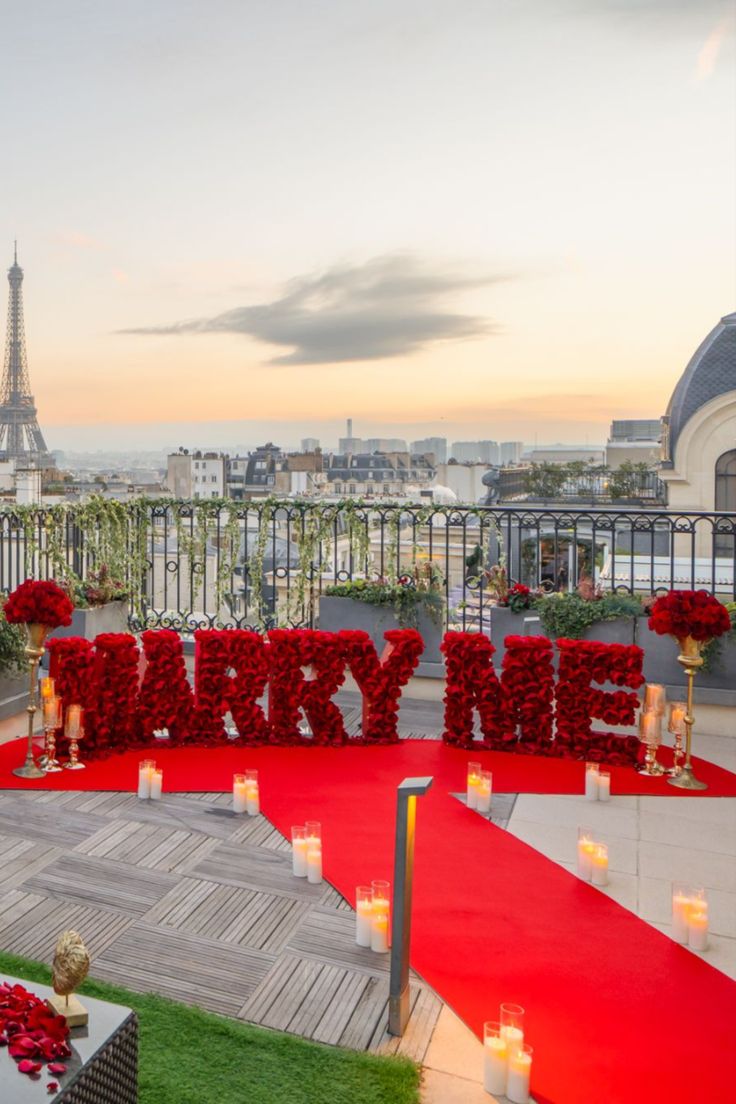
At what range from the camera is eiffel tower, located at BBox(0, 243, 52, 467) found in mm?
43688

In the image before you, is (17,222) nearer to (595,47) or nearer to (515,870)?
(595,47)

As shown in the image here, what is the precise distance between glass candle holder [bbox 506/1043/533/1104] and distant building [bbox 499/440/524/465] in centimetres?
3441

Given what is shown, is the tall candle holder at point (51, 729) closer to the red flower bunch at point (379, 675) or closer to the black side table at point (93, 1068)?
the red flower bunch at point (379, 675)

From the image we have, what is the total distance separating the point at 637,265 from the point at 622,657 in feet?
35.4

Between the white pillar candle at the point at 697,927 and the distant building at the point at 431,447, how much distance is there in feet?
120

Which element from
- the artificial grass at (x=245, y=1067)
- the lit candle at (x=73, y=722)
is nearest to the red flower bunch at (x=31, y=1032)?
the artificial grass at (x=245, y=1067)

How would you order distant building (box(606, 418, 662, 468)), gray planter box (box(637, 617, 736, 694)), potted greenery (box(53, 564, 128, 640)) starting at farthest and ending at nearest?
distant building (box(606, 418, 662, 468))
potted greenery (box(53, 564, 128, 640))
gray planter box (box(637, 617, 736, 694))

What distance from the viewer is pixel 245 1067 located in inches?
112

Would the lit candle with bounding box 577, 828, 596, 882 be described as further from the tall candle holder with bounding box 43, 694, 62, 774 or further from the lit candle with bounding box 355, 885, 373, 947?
the tall candle holder with bounding box 43, 694, 62, 774

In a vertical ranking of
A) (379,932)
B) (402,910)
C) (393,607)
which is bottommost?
(379,932)

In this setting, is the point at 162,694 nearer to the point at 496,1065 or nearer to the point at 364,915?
the point at 364,915

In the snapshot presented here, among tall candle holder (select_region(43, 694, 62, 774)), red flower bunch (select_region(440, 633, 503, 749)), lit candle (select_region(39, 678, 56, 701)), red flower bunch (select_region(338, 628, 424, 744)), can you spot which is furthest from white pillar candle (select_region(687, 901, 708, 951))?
lit candle (select_region(39, 678, 56, 701))

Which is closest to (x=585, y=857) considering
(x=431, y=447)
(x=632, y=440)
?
(x=632, y=440)

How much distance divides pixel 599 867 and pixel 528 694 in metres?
2.21
